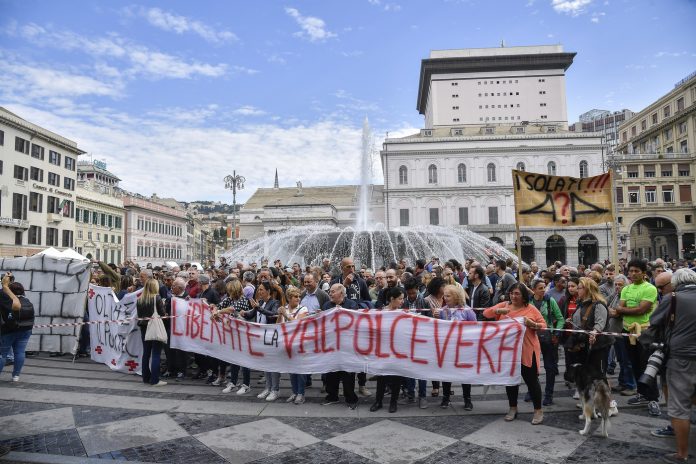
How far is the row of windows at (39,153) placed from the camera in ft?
144

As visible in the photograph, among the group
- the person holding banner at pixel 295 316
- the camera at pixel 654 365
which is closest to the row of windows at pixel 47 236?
the person holding banner at pixel 295 316

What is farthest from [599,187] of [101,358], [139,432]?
[101,358]

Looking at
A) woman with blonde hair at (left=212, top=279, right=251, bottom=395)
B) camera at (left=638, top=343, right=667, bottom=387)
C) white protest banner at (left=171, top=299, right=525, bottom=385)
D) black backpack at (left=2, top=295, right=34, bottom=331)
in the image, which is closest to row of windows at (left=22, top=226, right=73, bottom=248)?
black backpack at (left=2, top=295, right=34, bottom=331)

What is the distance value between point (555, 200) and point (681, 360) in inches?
216

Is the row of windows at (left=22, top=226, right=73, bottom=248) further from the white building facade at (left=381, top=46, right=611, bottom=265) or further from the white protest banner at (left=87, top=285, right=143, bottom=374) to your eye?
the white protest banner at (left=87, top=285, right=143, bottom=374)

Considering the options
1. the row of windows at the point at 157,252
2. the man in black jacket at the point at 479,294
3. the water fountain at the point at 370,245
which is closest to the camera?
the man in black jacket at the point at 479,294

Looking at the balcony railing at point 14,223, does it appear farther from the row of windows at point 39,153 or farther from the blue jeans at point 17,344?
the blue jeans at point 17,344

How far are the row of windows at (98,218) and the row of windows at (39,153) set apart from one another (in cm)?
651

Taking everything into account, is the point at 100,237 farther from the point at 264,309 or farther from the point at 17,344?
the point at 264,309

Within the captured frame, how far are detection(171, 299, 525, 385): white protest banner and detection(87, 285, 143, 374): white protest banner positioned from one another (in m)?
2.45

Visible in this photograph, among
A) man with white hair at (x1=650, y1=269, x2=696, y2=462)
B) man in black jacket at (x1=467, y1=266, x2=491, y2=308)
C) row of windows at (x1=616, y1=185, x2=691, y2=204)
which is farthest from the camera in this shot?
row of windows at (x1=616, y1=185, x2=691, y2=204)

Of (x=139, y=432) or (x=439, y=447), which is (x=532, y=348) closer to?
(x=439, y=447)

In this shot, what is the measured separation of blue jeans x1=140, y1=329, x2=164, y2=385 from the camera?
23.7 feet

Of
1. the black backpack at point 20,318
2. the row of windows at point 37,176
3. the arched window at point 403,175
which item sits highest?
the arched window at point 403,175
